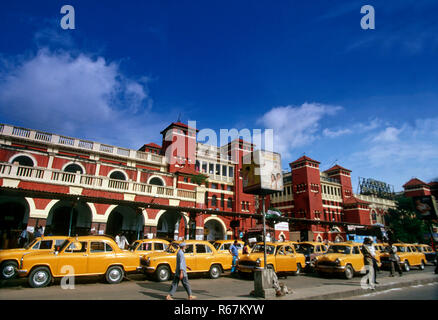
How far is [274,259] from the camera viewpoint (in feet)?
40.1

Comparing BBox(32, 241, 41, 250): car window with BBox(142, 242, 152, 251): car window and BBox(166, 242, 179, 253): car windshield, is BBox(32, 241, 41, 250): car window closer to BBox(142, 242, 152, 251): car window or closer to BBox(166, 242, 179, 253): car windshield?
BBox(142, 242, 152, 251): car window

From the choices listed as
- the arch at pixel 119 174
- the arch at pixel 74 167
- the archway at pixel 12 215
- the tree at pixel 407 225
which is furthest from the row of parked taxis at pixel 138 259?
the tree at pixel 407 225

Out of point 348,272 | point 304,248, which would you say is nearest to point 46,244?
point 348,272

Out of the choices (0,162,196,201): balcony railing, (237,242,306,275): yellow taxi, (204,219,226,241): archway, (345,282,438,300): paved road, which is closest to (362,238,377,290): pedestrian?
(345,282,438,300): paved road

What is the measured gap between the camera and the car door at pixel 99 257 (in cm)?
927

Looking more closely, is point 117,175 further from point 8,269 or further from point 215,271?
point 215,271

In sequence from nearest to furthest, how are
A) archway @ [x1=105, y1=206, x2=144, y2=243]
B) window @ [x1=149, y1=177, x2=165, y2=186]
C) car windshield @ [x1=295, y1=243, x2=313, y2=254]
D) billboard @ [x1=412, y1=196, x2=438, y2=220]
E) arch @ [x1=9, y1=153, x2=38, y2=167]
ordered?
billboard @ [x1=412, y1=196, x2=438, y2=220] < car windshield @ [x1=295, y1=243, x2=313, y2=254] < arch @ [x1=9, y1=153, x2=38, y2=167] < archway @ [x1=105, y1=206, x2=144, y2=243] < window @ [x1=149, y1=177, x2=165, y2=186]

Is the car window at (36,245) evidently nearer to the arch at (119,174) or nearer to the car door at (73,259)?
the car door at (73,259)

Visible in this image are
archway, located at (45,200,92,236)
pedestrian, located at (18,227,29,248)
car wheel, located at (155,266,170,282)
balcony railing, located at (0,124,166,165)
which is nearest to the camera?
car wheel, located at (155,266,170,282)

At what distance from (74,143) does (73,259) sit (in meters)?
18.9

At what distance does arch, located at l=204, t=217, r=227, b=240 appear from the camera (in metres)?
32.4

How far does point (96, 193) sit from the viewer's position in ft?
64.4

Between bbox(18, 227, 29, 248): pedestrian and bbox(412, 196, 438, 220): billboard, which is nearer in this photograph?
bbox(412, 196, 438, 220): billboard
